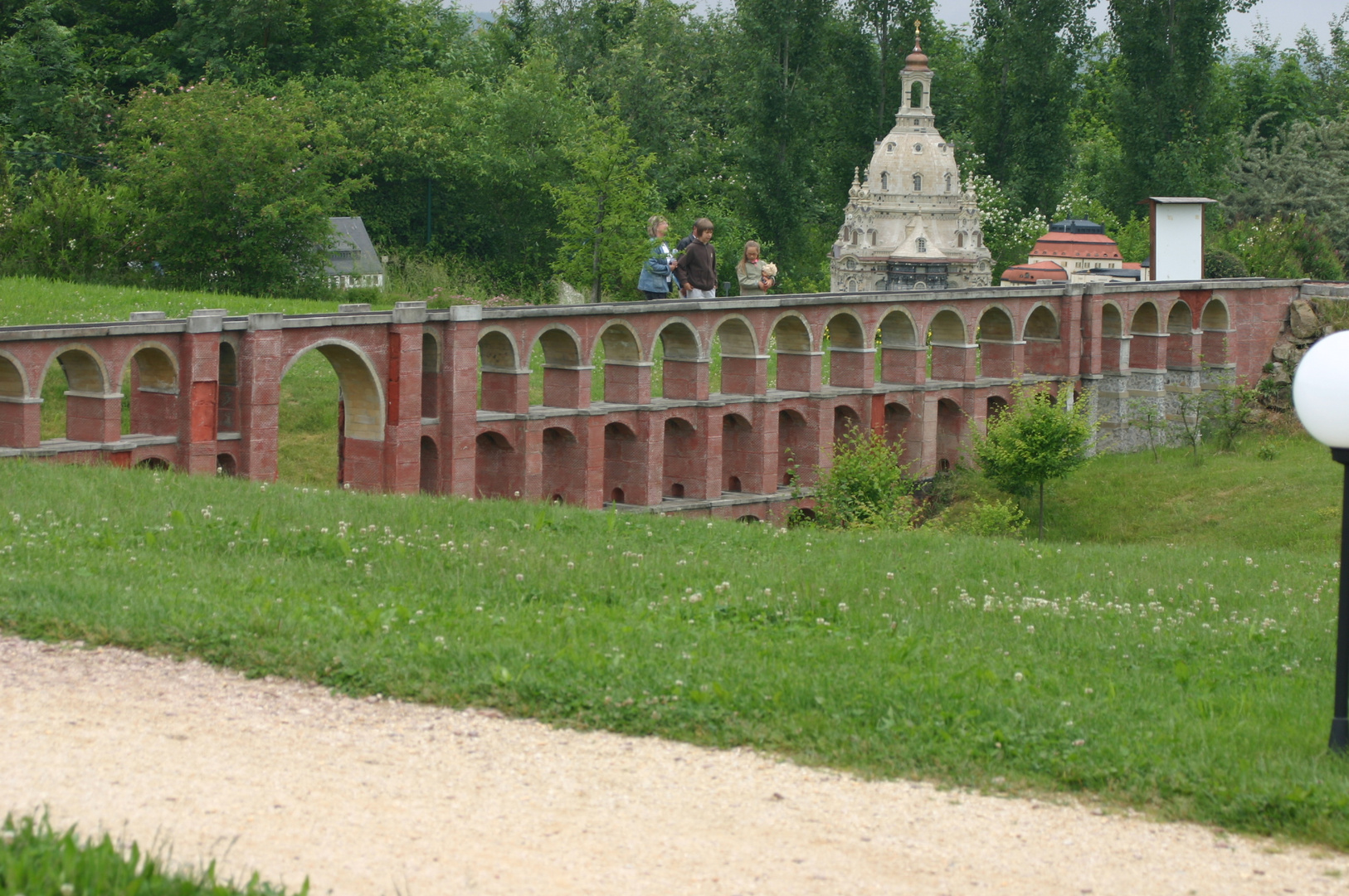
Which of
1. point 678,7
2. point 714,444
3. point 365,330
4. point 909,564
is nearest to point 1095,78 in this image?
point 678,7

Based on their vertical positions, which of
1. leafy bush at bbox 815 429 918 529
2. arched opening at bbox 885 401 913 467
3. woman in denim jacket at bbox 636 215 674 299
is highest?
woman in denim jacket at bbox 636 215 674 299

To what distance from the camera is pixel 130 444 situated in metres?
32.5

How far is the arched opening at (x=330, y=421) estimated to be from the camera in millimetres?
36500

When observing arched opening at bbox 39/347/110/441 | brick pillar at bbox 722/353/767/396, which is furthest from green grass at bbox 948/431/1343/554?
arched opening at bbox 39/347/110/441

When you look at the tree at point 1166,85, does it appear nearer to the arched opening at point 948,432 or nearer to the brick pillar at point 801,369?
the arched opening at point 948,432

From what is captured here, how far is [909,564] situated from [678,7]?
87.0m

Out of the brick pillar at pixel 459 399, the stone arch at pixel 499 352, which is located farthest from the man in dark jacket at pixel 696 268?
the stone arch at pixel 499 352

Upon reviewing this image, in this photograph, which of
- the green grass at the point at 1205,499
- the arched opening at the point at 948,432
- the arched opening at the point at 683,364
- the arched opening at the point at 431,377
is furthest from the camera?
the arched opening at the point at 948,432

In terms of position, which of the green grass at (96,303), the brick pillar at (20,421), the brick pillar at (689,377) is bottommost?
the brick pillar at (20,421)

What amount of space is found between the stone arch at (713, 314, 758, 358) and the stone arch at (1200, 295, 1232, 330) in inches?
849

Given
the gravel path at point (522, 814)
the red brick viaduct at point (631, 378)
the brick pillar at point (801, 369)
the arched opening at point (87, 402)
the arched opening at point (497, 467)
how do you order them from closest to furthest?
the gravel path at point (522, 814), the arched opening at point (87, 402), the red brick viaduct at point (631, 378), the arched opening at point (497, 467), the brick pillar at point (801, 369)

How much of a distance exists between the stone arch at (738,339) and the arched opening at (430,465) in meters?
10.1

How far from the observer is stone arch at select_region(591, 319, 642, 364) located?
141 ft

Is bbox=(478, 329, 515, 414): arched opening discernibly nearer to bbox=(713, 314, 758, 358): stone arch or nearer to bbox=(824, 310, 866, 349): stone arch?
bbox=(713, 314, 758, 358): stone arch
